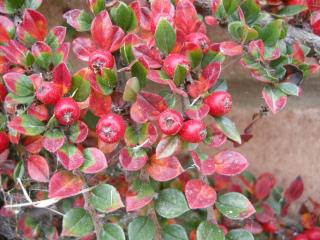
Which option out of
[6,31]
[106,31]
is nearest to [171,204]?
[106,31]

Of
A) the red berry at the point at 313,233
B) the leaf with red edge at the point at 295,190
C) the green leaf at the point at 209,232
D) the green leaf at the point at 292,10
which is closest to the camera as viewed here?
the green leaf at the point at 209,232

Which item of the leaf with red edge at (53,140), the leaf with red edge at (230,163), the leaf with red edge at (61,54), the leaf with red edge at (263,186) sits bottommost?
the leaf with red edge at (263,186)

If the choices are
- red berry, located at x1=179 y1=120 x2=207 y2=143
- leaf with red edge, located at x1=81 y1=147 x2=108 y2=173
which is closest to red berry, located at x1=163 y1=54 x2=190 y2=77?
red berry, located at x1=179 y1=120 x2=207 y2=143

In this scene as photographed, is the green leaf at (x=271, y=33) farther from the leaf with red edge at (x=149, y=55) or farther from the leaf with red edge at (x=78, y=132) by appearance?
the leaf with red edge at (x=78, y=132)

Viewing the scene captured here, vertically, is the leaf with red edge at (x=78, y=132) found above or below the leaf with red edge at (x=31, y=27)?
below

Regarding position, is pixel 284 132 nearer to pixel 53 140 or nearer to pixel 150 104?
pixel 150 104

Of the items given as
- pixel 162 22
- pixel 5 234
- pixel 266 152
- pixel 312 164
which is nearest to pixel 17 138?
pixel 162 22

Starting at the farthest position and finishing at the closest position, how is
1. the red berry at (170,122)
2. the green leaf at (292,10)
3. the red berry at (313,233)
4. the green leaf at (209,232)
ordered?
the red berry at (313,233)
the green leaf at (292,10)
the green leaf at (209,232)
the red berry at (170,122)

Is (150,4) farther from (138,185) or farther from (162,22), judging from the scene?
(138,185)

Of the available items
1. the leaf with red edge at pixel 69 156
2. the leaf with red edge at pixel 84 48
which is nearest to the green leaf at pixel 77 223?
the leaf with red edge at pixel 69 156
